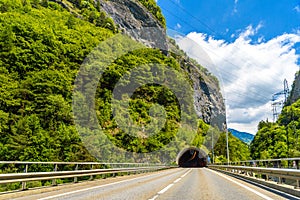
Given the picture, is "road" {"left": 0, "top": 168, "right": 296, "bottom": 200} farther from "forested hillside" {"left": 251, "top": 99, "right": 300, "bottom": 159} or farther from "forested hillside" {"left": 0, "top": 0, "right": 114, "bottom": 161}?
"forested hillside" {"left": 251, "top": 99, "right": 300, "bottom": 159}

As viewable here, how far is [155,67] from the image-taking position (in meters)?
84.6

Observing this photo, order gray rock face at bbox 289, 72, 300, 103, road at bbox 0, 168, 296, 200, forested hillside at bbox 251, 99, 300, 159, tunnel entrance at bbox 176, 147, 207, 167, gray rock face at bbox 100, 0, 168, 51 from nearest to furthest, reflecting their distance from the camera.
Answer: road at bbox 0, 168, 296, 200, forested hillside at bbox 251, 99, 300, 159, tunnel entrance at bbox 176, 147, 207, 167, gray rock face at bbox 100, 0, 168, 51, gray rock face at bbox 289, 72, 300, 103

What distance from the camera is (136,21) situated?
4301 inches

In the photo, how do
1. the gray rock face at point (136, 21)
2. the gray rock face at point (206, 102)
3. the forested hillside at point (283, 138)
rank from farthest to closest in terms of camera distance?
the gray rock face at point (206, 102) < the gray rock face at point (136, 21) < the forested hillside at point (283, 138)

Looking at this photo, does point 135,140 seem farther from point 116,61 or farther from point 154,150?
point 116,61

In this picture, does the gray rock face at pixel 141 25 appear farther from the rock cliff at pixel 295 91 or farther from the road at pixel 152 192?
the road at pixel 152 192

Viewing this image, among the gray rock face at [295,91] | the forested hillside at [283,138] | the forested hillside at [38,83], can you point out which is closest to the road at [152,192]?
the forested hillside at [38,83]

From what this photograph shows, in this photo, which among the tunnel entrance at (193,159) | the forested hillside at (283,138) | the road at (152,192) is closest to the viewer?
the road at (152,192)

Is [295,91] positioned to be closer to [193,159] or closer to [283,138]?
[283,138]

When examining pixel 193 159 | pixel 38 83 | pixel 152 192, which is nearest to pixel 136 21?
pixel 193 159

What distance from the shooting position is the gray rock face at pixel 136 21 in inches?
4112

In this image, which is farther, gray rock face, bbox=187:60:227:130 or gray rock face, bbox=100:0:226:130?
gray rock face, bbox=187:60:227:130

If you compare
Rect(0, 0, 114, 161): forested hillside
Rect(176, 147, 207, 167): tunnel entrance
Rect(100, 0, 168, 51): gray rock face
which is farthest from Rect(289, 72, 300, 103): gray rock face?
Rect(0, 0, 114, 161): forested hillside

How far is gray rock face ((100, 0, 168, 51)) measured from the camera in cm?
10444
